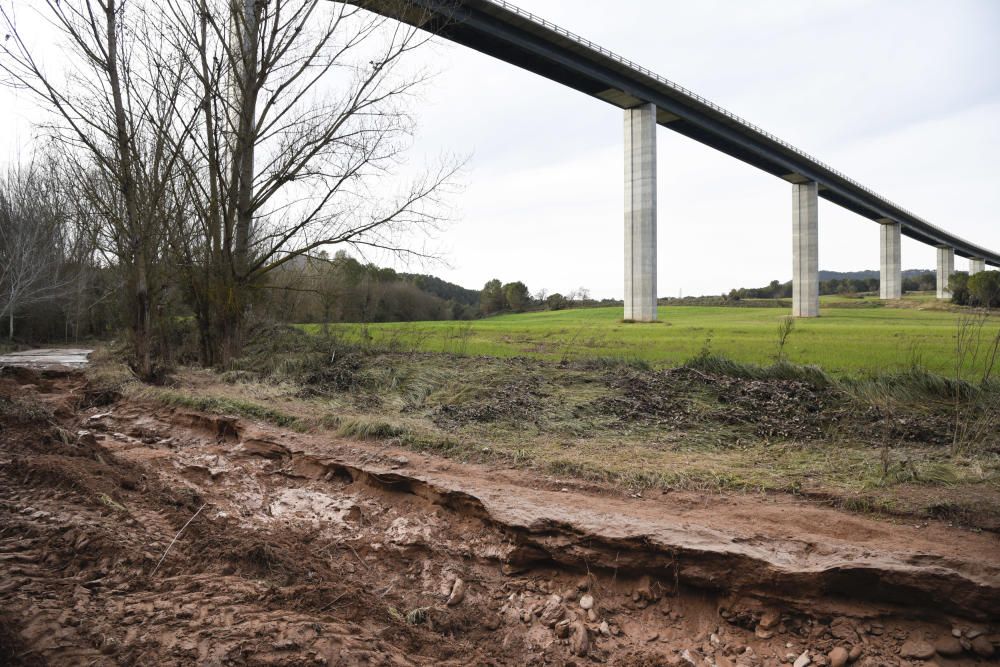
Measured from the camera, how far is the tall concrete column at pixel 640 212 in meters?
27.5

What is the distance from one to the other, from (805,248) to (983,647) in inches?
1461

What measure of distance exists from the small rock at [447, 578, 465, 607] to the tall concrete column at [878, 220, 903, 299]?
49561 millimetres

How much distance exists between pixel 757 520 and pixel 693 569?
0.89 meters

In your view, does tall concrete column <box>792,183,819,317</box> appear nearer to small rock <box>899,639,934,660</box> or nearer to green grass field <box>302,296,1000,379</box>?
green grass field <box>302,296,1000,379</box>

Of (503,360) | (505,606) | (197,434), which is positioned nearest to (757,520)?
(505,606)

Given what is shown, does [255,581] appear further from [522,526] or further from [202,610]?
[522,526]

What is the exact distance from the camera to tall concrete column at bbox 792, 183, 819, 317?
115 feet

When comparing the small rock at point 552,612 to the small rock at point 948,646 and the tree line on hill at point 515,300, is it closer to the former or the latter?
the small rock at point 948,646

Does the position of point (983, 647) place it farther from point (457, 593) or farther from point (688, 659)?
point (457, 593)

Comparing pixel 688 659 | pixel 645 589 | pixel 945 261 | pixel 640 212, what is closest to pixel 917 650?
pixel 688 659

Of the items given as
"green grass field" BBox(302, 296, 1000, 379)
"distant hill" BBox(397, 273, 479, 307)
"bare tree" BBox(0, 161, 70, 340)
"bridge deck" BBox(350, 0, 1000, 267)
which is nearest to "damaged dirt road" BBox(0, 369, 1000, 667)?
"green grass field" BBox(302, 296, 1000, 379)

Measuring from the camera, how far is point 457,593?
3965 mm

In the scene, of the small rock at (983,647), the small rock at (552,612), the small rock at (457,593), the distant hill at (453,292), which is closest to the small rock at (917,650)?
the small rock at (983,647)

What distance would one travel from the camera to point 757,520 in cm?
430
